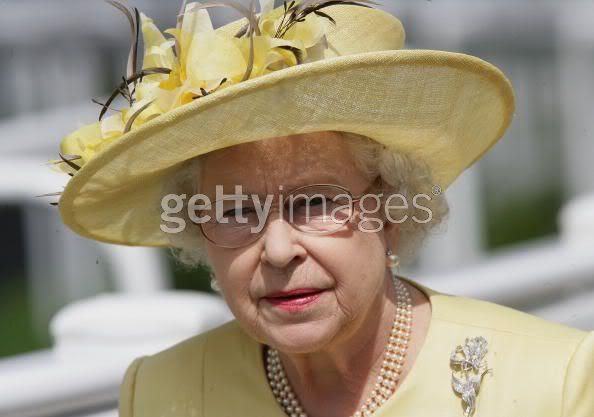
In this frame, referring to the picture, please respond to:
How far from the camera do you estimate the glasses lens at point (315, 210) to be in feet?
7.57

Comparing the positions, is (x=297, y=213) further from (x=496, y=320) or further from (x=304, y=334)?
(x=496, y=320)

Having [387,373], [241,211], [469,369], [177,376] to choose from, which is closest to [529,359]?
[469,369]

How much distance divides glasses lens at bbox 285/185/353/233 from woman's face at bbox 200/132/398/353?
17 mm

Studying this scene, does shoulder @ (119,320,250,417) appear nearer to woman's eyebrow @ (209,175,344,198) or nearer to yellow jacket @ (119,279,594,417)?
yellow jacket @ (119,279,594,417)

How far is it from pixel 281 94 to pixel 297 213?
328mm

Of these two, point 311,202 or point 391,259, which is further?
point 391,259

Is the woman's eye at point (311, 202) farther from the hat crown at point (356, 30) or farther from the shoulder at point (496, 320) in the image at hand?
the shoulder at point (496, 320)

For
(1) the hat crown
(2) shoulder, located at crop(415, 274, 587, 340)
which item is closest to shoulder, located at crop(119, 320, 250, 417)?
(2) shoulder, located at crop(415, 274, 587, 340)

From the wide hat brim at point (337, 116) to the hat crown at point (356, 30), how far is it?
0.20 metres

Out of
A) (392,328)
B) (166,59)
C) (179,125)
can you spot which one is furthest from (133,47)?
(392,328)

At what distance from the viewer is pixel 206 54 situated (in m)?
2.24

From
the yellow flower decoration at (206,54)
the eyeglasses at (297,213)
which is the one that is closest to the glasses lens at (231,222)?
the eyeglasses at (297,213)

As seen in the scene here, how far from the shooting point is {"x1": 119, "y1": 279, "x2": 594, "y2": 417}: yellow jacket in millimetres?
2322

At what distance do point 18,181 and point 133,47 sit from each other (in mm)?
1605
